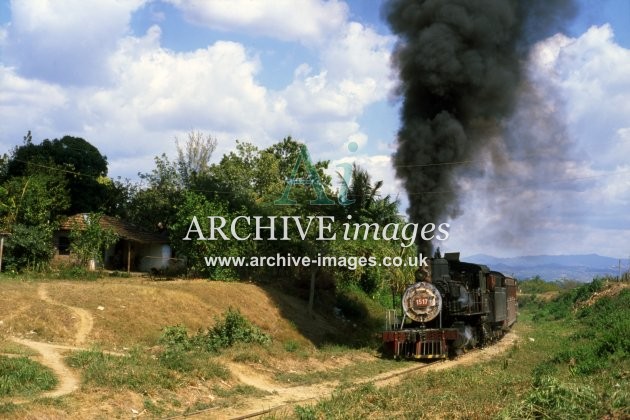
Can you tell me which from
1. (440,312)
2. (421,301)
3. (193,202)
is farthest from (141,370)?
(193,202)

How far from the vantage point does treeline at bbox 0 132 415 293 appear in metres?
29.0

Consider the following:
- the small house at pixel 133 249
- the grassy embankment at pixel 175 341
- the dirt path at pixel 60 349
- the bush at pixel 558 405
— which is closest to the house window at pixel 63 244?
the small house at pixel 133 249

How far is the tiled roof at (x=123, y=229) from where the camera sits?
3532 cm

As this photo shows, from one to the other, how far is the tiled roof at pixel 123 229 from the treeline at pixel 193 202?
68 centimetres

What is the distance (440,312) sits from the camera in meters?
20.5

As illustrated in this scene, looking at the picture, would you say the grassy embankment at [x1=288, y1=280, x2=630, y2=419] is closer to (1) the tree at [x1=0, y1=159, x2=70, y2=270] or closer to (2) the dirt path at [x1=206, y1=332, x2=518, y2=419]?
(2) the dirt path at [x1=206, y1=332, x2=518, y2=419]

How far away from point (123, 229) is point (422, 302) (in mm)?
22332

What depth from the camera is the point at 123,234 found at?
36.4m

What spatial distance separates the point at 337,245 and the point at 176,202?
17898 mm

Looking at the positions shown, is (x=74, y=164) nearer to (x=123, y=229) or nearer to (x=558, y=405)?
(x=123, y=229)

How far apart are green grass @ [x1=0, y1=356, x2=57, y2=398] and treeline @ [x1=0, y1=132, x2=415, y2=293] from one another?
1453cm

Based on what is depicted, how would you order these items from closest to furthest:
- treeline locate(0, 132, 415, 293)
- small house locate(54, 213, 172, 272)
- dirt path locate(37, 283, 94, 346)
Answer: dirt path locate(37, 283, 94, 346) → treeline locate(0, 132, 415, 293) → small house locate(54, 213, 172, 272)

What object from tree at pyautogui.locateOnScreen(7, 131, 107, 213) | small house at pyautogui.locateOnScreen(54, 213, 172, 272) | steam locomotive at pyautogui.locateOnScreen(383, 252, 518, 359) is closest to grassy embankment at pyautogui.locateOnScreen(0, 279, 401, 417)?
steam locomotive at pyautogui.locateOnScreen(383, 252, 518, 359)

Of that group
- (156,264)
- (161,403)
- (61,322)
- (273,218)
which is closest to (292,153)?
(156,264)
